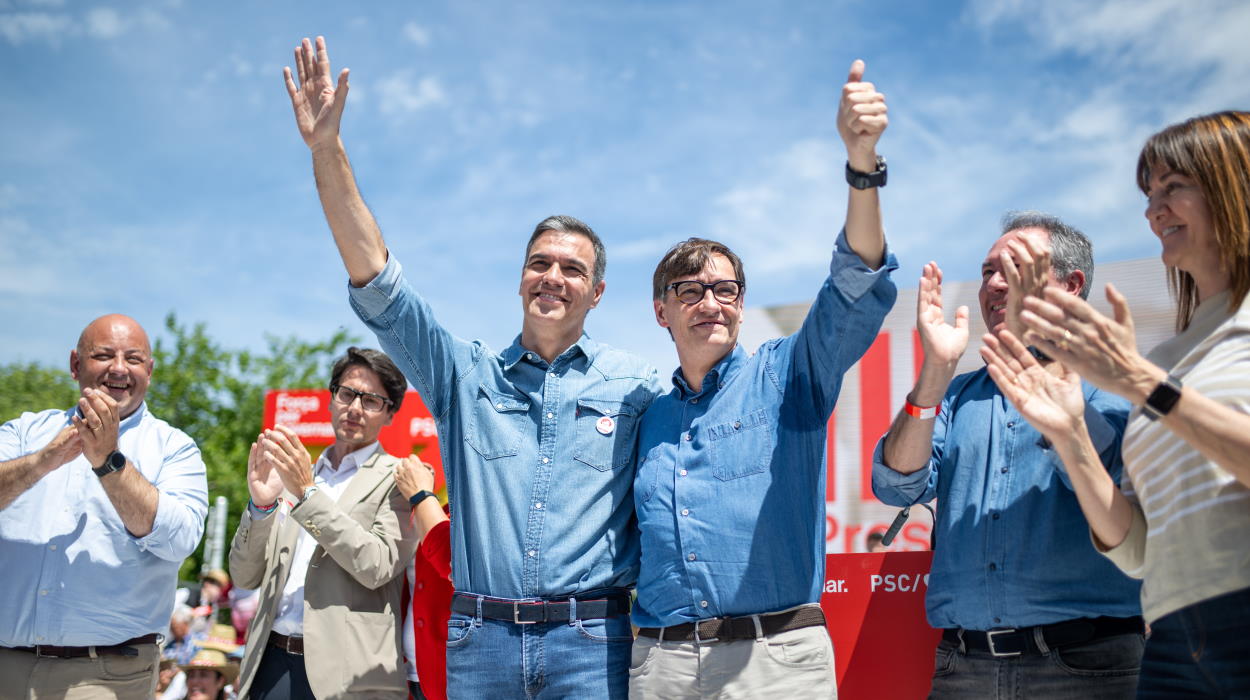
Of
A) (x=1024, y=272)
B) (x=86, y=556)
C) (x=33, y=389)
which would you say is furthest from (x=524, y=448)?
(x=33, y=389)

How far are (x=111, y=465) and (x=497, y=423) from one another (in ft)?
5.50

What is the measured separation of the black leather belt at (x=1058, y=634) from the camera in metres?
2.46

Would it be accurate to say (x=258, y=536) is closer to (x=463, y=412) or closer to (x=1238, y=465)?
(x=463, y=412)

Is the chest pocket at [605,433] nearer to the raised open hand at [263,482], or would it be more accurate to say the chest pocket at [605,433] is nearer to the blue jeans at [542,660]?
the blue jeans at [542,660]

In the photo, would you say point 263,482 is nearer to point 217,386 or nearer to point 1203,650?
point 1203,650

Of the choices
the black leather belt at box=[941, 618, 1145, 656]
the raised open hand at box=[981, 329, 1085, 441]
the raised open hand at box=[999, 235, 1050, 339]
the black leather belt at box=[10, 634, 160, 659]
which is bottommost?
the black leather belt at box=[10, 634, 160, 659]

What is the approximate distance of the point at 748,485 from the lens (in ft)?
8.73

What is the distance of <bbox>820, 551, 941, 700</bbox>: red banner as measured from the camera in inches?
121

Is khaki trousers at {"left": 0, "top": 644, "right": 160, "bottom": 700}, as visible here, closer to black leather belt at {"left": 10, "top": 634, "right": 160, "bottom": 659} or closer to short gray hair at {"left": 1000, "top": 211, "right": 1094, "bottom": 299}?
black leather belt at {"left": 10, "top": 634, "right": 160, "bottom": 659}

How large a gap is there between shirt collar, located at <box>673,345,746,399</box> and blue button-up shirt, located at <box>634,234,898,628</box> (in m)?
0.01

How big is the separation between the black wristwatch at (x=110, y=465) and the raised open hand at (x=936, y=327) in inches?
119

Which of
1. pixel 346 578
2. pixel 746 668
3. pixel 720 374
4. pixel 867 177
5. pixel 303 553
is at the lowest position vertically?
pixel 746 668

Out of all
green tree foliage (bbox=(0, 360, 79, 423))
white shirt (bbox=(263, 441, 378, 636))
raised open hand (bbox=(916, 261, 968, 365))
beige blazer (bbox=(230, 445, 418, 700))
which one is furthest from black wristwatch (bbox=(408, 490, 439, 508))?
green tree foliage (bbox=(0, 360, 79, 423))

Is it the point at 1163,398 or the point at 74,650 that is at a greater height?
the point at 1163,398
